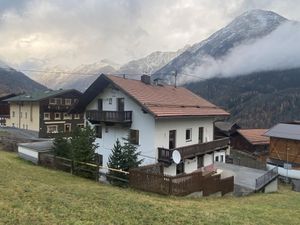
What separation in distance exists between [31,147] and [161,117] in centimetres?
1289

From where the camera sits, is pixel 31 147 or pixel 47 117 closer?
pixel 31 147

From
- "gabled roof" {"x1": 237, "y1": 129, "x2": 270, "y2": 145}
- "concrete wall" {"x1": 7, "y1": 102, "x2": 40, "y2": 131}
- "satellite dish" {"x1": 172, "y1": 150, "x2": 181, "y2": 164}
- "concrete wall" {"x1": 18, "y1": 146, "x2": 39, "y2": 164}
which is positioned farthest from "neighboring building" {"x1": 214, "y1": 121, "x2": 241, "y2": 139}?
"concrete wall" {"x1": 18, "y1": 146, "x2": 39, "y2": 164}

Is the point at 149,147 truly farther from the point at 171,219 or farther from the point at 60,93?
the point at 60,93

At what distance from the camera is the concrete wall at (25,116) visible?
59.2 metres

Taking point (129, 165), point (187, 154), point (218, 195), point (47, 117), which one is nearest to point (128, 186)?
point (129, 165)

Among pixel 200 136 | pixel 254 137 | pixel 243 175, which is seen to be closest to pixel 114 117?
pixel 200 136

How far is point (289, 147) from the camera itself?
4481 centimetres

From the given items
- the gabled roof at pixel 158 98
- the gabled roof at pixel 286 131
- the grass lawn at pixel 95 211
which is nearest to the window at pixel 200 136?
the gabled roof at pixel 158 98

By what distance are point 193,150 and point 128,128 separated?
6.33m

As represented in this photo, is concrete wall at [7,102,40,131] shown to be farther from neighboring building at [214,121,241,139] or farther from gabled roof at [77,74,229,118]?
neighboring building at [214,121,241,139]

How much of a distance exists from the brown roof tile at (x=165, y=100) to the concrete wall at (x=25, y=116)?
1189 inches

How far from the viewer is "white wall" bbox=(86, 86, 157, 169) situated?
97.1 ft

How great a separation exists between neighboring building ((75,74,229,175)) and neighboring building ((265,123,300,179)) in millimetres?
12002

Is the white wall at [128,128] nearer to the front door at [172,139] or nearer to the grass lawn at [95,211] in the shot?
the front door at [172,139]
